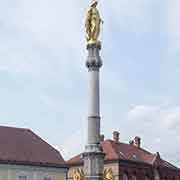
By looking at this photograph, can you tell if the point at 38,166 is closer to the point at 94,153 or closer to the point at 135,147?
the point at 135,147

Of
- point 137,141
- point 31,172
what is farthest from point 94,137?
point 137,141

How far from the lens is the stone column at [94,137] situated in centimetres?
2631

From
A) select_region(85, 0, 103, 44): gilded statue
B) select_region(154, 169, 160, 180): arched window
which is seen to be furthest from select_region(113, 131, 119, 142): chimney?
select_region(85, 0, 103, 44): gilded statue

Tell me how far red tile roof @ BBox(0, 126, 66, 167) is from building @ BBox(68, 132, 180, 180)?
294 centimetres

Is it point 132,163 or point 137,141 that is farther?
point 137,141

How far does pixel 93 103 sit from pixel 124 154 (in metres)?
28.7

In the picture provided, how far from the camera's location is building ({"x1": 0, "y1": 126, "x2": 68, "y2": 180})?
152 feet

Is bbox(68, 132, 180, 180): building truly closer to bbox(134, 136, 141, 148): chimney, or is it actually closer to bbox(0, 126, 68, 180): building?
bbox(134, 136, 141, 148): chimney

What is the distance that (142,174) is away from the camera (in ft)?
183

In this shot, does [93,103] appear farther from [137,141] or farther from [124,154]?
[137,141]

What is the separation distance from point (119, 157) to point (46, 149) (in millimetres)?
7373

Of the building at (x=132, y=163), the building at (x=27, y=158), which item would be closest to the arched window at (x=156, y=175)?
the building at (x=132, y=163)

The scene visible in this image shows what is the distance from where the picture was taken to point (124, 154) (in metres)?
55.0

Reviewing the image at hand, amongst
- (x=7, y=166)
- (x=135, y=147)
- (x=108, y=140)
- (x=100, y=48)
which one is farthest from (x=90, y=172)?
(x=135, y=147)
